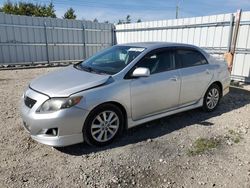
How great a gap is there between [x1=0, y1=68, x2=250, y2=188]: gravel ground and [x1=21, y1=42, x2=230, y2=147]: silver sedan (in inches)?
11.1

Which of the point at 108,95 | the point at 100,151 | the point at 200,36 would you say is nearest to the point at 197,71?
the point at 108,95

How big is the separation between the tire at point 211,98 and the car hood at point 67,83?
8.51 feet

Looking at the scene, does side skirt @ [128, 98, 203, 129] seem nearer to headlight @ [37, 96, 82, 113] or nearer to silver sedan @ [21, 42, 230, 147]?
silver sedan @ [21, 42, 230, 147]

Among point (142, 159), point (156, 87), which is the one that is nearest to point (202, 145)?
point (142, 159)

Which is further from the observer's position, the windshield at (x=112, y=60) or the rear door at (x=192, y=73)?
the rear door at (x=192, y=73)

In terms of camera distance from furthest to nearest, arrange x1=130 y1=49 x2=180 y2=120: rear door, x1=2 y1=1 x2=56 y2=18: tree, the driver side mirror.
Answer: x1=2 y1=1 x2=56 y2=18: tree < x1=130 y1=49 x2=180 y2=120: rear door < the driver side mirror

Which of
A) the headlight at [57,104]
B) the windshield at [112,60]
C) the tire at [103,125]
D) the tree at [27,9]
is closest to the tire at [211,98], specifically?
the windshield at [112,60]

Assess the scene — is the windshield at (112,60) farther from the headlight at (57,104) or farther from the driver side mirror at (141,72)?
the headlight at (57,104)

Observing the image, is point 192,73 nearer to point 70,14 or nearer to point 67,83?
point 67,83

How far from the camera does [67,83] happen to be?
11.7 feet

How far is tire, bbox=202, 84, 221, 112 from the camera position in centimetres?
523

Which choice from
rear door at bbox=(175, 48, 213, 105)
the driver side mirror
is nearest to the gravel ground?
rear door at bbox=(175, 48, 213, 105)

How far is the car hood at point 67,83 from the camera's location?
335 cm

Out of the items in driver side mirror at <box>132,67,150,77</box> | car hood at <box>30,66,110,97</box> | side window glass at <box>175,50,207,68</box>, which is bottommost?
car hood at <box>30,66,110,97</box>
